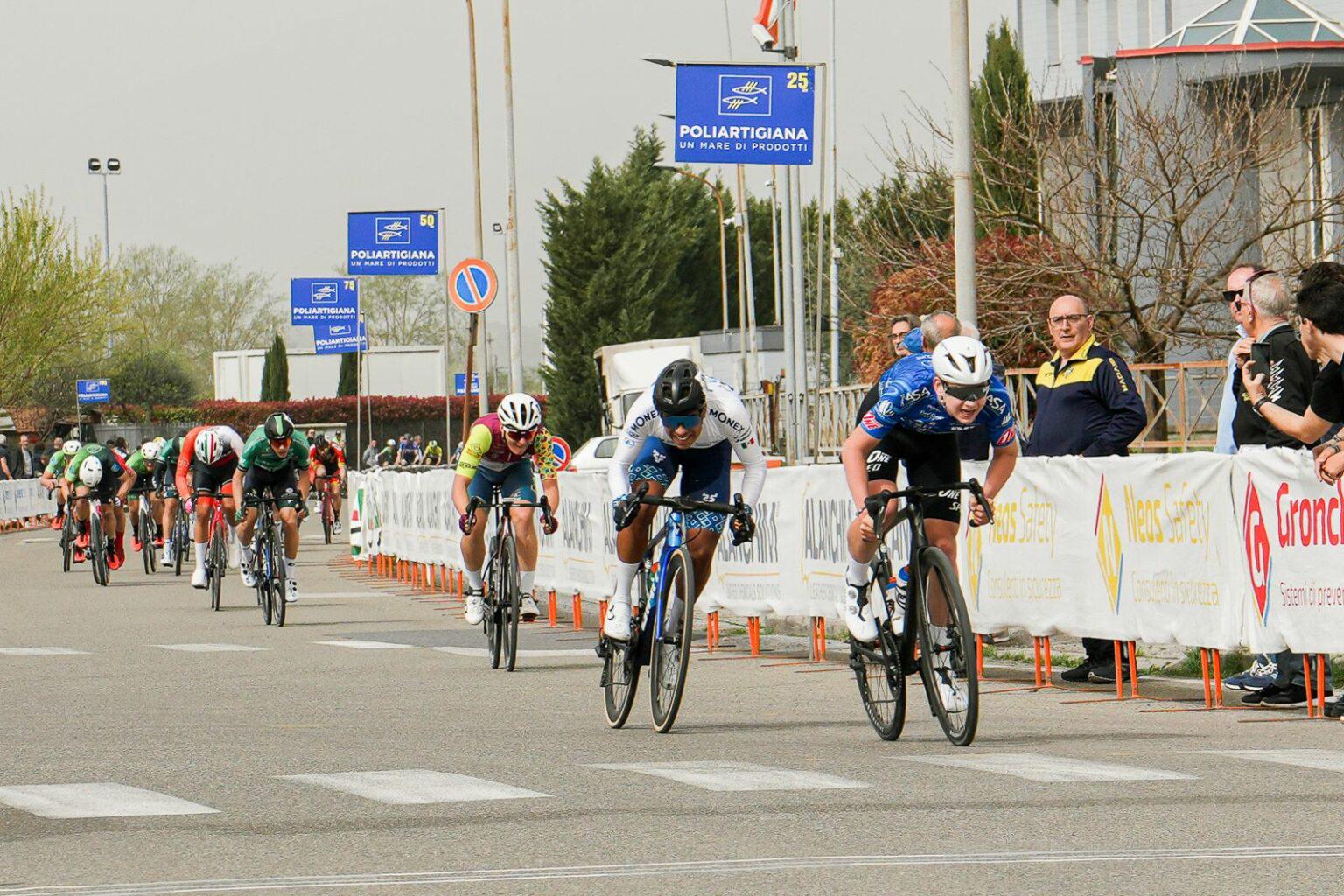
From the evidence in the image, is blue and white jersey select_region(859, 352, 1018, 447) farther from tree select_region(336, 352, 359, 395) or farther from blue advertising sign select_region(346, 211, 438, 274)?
tree select_region(336, 352, 359, 395)

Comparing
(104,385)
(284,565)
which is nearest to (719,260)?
(104,385)

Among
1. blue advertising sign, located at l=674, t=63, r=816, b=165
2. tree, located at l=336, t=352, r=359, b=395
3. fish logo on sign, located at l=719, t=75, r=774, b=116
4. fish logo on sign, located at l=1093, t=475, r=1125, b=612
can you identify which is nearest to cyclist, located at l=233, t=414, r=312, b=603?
blue advertising sign, located at l=674, t=63, r=816, b=165

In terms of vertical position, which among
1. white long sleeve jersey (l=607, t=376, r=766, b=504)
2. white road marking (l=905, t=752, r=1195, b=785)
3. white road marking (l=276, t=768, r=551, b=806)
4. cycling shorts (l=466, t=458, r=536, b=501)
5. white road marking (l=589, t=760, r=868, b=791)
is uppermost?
white long sleeve jersey (l=607, t=376, r=766, b=504)

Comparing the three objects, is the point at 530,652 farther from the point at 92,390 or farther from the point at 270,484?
the point at 92,390

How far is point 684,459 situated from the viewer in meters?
10.6

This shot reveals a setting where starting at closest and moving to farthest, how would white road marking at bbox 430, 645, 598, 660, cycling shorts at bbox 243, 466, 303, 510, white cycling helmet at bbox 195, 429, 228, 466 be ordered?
white road marking at bbox 430, 645, 598, 660 < cycling shorts at bbox 243, 466, 303, 510 < white cycling helmet at bbox 195, 429, 228, 466

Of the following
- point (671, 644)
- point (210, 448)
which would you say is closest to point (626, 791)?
point (671, 644)

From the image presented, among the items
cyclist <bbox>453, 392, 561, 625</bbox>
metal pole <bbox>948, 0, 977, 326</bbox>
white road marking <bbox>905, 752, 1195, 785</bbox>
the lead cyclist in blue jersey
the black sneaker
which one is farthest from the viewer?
metal pole <bbox>948, 0, 977, 326</bbox>

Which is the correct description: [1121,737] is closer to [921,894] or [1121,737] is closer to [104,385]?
[921,894]

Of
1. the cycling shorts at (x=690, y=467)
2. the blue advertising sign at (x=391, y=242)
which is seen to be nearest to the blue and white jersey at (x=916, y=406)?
the cycling shorts at (x=690, y=467)

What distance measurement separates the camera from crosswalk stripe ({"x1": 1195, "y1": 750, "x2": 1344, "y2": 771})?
8.57m

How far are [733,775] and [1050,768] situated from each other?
3.87ft

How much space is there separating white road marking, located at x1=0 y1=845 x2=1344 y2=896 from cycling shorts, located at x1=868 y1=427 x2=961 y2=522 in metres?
3.26

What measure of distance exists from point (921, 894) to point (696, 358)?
43030 millimetres
